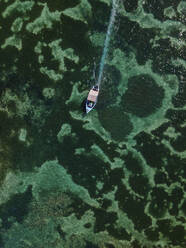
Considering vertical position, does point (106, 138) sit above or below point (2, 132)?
above

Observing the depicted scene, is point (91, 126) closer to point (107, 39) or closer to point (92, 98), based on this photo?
point (92, 98)

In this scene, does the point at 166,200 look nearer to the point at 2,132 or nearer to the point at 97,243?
the point at 97,243

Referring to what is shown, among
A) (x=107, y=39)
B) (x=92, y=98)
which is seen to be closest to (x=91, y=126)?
(x=92, y=98)

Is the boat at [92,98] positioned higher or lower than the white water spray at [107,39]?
lower

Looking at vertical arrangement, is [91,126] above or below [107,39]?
below

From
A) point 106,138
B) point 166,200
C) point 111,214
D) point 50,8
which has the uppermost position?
point 50,8

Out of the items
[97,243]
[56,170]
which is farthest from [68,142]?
[97,243]
